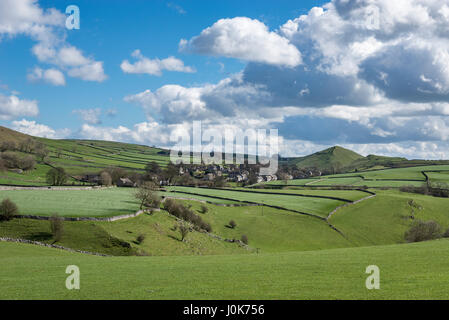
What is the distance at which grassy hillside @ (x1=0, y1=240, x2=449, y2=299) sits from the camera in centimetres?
2048

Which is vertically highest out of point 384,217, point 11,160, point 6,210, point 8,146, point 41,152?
point 8,146

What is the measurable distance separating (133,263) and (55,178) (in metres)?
104

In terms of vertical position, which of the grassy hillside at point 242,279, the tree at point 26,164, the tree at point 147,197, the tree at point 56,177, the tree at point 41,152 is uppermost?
the tree at point 41,152

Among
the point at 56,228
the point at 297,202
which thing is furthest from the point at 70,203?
the point at 297,202

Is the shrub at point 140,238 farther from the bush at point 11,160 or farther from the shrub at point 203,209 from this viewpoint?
the bush at point 11,160

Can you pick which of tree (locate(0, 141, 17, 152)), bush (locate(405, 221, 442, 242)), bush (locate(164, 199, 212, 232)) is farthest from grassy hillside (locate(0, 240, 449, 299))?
tree (locate(0, 141, 17, 152))

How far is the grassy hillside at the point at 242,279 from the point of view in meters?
20.5

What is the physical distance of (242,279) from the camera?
24.7 metres

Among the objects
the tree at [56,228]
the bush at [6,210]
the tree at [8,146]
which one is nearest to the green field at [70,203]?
the bush at [6,210]

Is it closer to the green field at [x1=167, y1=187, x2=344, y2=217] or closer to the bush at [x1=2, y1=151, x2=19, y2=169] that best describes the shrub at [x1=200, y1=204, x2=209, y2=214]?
the green field at [x1=167, y1=187, x2=344, y2=217]

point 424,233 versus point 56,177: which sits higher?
point 56,177

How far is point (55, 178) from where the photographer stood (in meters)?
126

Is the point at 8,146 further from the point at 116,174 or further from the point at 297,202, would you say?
the point at 297,202
